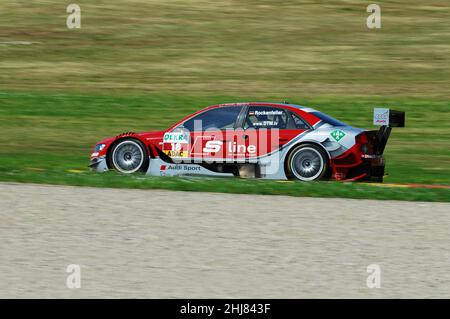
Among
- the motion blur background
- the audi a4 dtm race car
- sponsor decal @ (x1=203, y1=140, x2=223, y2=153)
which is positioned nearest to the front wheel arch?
the audi a4 dtm race car

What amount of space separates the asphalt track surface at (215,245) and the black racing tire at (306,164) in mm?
1243

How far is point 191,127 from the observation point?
14398mm

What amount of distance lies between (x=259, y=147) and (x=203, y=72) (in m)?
14.9

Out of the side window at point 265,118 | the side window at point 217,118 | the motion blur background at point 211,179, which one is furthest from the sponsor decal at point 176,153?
the side window at point 265,118

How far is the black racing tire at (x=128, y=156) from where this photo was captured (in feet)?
47.1

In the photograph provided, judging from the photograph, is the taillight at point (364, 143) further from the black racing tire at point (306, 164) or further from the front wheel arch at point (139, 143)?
the front wheel arch at point (139, 143)

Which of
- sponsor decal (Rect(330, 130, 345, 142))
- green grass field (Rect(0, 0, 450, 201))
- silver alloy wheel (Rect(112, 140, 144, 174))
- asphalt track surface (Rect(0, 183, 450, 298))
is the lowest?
asphalt track surface (Rect(0, 183, 450, 298))

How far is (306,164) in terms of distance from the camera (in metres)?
13.8

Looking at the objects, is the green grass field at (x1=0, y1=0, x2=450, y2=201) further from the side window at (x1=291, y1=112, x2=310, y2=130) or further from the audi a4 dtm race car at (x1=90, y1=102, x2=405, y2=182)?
the side window at (x1=291, y1=112, x2=310, y2=130)

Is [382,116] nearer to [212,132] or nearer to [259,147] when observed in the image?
[259,147]

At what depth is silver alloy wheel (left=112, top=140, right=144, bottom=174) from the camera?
47.2 feet

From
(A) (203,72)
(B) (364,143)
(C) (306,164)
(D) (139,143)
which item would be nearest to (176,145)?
(D) (139,143)
